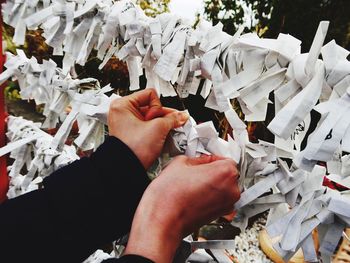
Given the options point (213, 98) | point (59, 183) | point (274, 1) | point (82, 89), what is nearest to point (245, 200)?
point (213, 98)

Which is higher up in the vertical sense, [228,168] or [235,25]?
[228,168]

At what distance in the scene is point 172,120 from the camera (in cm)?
62

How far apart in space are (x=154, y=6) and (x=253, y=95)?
403 cm

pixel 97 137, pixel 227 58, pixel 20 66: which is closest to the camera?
pixel 227 58

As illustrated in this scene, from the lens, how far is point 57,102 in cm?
85

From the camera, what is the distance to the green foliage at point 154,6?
4.05 meters

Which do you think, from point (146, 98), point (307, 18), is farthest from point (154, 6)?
point (146, 98)

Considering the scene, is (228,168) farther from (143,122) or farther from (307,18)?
(307,18)

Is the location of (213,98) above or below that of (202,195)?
above

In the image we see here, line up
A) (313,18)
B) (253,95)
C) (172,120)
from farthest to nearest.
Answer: (313,18) → (172,120) → (253,95)

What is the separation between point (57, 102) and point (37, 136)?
0.73ft

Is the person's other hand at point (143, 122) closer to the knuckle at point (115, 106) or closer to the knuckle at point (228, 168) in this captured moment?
the knuckle at point (115, 106)

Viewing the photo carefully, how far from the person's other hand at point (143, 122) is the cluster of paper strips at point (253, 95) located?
1.1 inches

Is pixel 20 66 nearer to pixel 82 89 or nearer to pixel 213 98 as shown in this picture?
pixel 82 89
